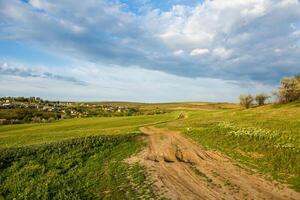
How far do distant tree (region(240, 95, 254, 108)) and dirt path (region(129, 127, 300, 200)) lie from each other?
59.6 metres

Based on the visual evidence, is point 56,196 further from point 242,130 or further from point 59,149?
point 242,130

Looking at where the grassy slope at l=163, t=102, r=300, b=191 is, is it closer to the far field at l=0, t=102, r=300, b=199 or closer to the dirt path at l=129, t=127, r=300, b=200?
the far field at l=0, t=102, r=300, b=199

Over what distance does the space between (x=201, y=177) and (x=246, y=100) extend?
226 feet

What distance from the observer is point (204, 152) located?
2684cm

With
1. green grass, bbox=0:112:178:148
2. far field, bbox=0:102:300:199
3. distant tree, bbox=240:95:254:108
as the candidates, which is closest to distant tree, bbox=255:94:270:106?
distant tree, bbox=240:95:254:108

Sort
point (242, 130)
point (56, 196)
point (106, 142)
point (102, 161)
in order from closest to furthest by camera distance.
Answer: point (56, 196)
point (102, 161)
point (106, 142)
point (242, 130)

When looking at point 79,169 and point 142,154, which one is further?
point 142,154

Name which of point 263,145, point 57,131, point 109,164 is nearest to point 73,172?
point 109,164

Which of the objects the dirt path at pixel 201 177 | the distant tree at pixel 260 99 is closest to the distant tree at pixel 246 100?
the distant tree at pixel 260 99

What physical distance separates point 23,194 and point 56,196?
229 cm

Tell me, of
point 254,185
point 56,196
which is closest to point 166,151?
point 254,185

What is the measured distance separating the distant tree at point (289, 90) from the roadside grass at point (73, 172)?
50075 mm

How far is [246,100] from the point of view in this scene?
8388 cm

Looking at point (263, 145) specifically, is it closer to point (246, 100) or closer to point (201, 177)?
point (201, 177)
